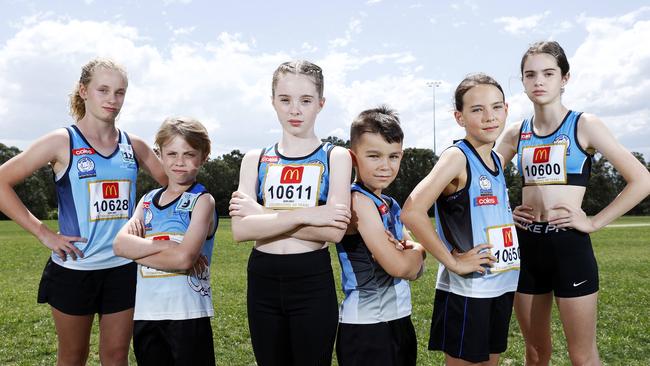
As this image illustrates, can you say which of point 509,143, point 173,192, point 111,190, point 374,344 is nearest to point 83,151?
point 111,190

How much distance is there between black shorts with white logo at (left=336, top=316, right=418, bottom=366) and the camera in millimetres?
3104

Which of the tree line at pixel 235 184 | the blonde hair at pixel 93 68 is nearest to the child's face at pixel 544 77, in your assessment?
the blonde hair at pixel 93 68

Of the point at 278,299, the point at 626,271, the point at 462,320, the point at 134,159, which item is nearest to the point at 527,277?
the point at 462,320

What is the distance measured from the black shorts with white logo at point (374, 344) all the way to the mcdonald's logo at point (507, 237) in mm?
820

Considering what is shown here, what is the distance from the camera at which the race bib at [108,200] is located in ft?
12.9

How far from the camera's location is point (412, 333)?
328 cm

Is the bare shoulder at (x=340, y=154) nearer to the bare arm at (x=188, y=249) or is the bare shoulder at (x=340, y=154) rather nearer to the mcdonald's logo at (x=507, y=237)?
the bare arm at (x=188, y=249)

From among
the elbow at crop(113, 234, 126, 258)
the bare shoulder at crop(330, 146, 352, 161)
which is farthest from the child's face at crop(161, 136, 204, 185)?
the bare shoulder at crop(330, 146, 352, 161)

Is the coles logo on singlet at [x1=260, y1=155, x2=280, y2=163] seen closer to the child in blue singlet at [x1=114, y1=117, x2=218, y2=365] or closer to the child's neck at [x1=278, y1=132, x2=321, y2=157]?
the child's neck at [x1=278, y1=132, x2=321, y2=157]

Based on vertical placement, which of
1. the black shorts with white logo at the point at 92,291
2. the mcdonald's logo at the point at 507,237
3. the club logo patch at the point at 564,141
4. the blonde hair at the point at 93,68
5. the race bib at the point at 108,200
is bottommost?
the black shorts with white logo at the point at 92,291

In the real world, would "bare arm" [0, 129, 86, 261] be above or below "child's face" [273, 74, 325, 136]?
below

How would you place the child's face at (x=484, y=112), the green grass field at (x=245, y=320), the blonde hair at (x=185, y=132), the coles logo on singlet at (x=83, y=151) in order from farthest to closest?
the green grass field at (x=245, y=320) < the coles logo on singlet at (x=83, y=151) < the blonde hair at (x=185, y=132) < the child's face at (x=484, y=112)

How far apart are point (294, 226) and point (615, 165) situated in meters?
2.45

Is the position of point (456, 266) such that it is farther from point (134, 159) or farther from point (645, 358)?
point (645, 358)
